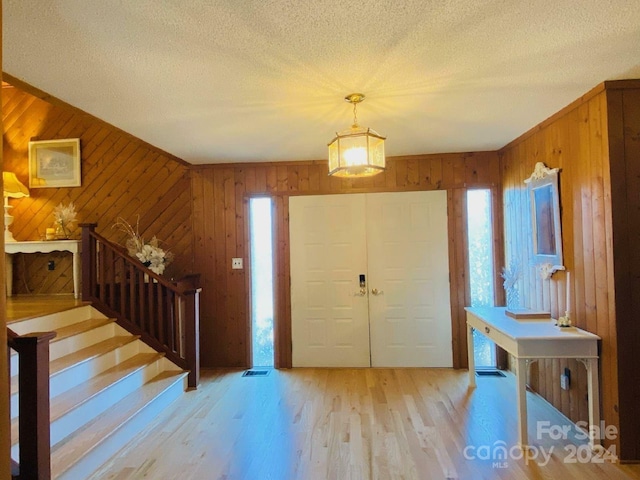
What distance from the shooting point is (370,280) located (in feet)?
14.4

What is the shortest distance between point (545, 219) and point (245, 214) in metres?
3.05

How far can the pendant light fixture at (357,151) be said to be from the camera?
2432 millimetres

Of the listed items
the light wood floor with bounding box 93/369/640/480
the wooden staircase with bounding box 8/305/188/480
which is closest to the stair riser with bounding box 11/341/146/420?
the wooden staircase with bounding box 8/305/188/480

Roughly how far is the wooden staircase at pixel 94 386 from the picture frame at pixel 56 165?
2009 mm

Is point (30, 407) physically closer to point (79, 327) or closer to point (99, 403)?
point (99, 403)

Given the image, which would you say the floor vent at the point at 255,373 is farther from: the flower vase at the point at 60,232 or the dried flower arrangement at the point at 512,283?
the flower vase at the point at 60,232

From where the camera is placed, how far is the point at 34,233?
16.0 feet

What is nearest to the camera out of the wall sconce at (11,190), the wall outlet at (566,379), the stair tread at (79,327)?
the wall outlet at (566,379)

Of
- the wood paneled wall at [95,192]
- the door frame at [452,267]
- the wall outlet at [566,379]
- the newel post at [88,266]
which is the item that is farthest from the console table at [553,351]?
the newel post at [88,266]

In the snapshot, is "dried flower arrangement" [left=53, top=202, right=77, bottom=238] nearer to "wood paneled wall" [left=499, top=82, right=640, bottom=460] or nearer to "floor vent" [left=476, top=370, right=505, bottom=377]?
"floor vent" [left=476, top=370, right=505, bottom=377]

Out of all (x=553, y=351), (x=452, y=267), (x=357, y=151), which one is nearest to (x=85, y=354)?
(x=357, y=151)

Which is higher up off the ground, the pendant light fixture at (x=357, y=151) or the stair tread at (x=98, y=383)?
the pendant light fixture at (x=357, y=151)

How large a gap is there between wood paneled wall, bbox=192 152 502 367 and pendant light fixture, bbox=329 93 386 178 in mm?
1905

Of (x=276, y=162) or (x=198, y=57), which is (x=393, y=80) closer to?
(x=198, y=57)
